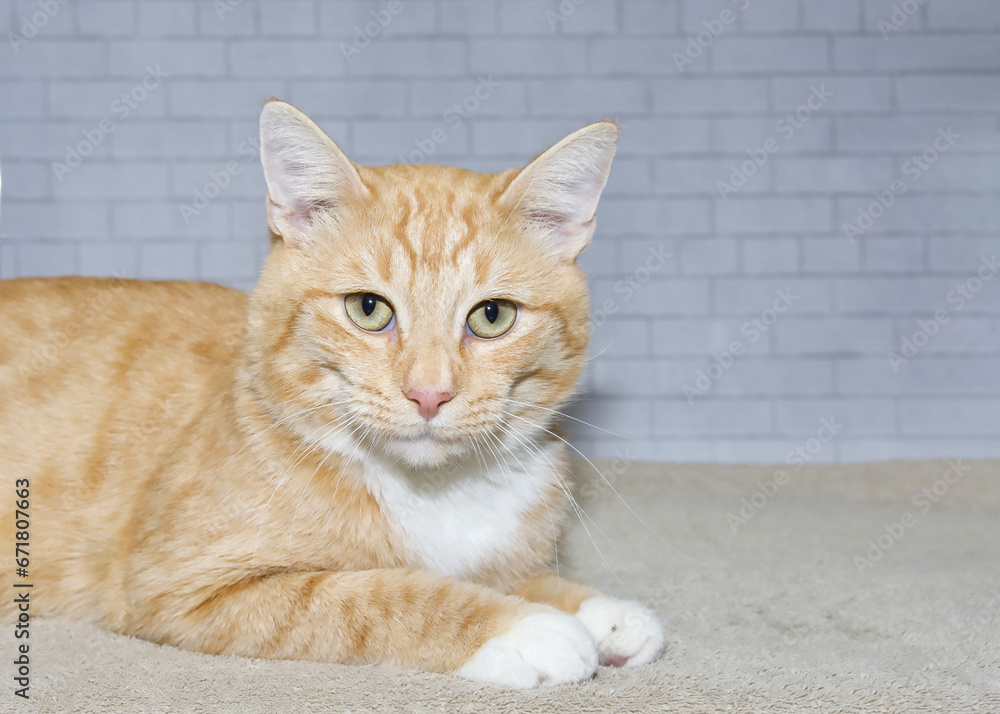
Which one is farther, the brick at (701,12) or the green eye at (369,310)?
the brick at (701,12)

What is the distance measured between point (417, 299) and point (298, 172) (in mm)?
389

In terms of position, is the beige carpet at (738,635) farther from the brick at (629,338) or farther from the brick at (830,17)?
the brick at (830,17)

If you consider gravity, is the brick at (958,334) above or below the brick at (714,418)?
above

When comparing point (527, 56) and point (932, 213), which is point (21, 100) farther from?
point (932, 213)

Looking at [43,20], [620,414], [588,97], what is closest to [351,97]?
[588,97]

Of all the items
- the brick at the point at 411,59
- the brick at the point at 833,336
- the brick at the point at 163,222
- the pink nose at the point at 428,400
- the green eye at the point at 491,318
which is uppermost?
the brick at the point at 411,59

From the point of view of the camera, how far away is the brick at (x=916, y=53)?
368 centimetres

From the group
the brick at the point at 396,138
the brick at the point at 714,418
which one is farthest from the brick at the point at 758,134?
the brick at the point at 396,138

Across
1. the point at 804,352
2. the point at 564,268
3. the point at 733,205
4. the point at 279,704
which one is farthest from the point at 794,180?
the point at 279,704

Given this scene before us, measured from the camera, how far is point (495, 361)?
1521 mm

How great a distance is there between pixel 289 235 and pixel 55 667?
34.7 inches

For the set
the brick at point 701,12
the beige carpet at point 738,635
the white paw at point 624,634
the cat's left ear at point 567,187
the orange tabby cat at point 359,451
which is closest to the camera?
the beige carpet at point 738,635

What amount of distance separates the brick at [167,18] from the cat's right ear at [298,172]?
7.87ft

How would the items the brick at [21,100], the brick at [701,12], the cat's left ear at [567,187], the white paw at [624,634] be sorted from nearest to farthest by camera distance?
the white paw at [624,634], the cat's left ear at [567,187], the brick at [21,100], the brick at [701,12]
